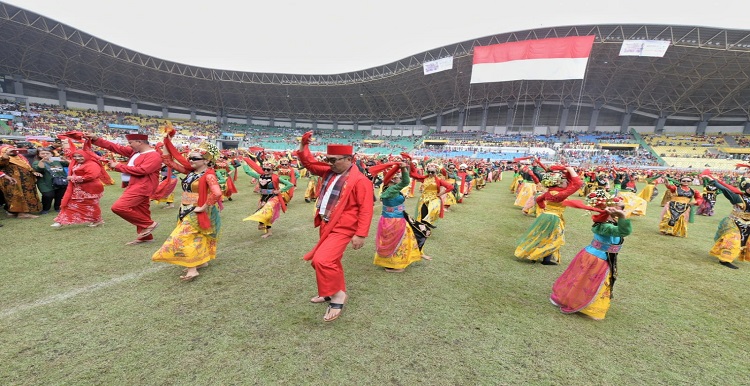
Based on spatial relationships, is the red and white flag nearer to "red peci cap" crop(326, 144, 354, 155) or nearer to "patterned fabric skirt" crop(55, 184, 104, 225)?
"red peci cap" crop(326, 144, 354, 155)

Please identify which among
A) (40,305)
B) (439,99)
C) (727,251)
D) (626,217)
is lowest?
(40,305)

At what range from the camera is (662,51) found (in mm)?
27984

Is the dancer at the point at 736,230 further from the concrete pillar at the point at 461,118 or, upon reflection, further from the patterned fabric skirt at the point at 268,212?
the concrete pillar at the point at 461,118

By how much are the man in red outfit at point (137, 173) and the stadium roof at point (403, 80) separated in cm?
3792

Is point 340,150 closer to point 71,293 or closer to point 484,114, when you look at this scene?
point 71,293

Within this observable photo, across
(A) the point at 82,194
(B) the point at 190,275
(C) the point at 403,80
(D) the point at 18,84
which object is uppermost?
(C) the point at 403,80

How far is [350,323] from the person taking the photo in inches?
119

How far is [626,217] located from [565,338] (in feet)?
4.33

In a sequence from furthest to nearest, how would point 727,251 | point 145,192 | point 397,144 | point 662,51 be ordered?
point 397,144 < point 662,51 < point 727,251 < point 145,192

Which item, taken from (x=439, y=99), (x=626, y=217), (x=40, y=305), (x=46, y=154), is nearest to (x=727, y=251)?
(x=626, y=217)

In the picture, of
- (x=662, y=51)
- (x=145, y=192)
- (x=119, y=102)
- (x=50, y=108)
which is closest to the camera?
(x=145, y=192)

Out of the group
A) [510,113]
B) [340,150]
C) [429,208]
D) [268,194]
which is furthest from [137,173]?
[510,113]

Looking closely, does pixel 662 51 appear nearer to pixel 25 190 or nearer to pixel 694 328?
pixel 694 328

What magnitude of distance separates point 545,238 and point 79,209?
9.06 m
